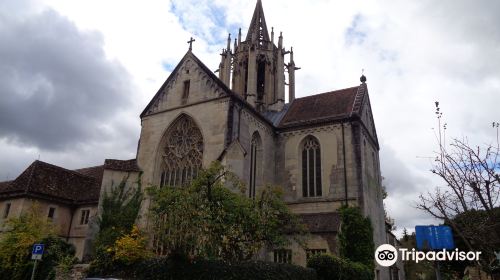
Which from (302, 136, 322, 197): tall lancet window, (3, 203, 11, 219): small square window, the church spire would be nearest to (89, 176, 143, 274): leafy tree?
(3, 203, 11, 219): small square window

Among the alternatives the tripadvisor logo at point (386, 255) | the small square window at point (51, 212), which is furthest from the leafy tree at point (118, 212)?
the tripadvisor logo at point (386, 255)

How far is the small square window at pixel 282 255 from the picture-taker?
71.1 feet

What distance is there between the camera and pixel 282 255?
22.1 metres

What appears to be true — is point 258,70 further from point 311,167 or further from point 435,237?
point 435,237

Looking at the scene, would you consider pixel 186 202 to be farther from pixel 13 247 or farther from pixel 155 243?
pixel 13 247

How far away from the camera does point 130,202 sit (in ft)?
72.9

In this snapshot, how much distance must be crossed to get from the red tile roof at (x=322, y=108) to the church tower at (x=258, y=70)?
3.11m

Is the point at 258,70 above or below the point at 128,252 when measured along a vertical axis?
above

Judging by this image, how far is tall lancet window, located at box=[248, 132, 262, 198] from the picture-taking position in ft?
81.3

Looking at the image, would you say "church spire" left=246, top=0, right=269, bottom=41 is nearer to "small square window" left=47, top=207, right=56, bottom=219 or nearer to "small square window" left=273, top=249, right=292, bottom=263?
"small square window" left=273, top=249, right=292, bottom=263

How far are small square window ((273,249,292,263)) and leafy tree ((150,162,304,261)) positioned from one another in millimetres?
5253

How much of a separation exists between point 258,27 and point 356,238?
2651 centimetres

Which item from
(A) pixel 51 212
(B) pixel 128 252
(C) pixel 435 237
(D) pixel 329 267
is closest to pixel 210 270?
(B) pixel 128 252

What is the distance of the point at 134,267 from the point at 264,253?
341 inches
